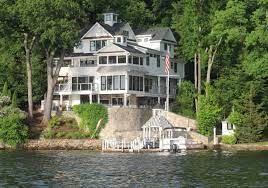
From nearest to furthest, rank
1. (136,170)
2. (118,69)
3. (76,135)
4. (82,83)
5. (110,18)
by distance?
(136,170) < (76,135) < (118,69) < (82,83) < (110,18)

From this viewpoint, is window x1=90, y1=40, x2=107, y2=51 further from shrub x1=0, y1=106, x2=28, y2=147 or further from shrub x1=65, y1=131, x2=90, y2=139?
shrub x1=0, y1=106, x2=28, y2=147

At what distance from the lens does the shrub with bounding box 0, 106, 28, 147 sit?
66.1 metres

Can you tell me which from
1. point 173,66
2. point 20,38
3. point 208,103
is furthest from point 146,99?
point 20,38

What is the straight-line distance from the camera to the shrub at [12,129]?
6606 cm

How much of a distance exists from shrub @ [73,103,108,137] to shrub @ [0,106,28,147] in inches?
255

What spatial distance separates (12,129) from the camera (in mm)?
66125

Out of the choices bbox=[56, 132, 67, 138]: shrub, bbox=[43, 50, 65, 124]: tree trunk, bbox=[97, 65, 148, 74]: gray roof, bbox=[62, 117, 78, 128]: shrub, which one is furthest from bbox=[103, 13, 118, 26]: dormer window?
bbox=[56, 132, 67, 138]: shrub

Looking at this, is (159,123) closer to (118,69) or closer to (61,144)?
(61,144)

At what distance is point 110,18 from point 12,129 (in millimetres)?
24435

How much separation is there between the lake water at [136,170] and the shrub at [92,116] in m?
12.8

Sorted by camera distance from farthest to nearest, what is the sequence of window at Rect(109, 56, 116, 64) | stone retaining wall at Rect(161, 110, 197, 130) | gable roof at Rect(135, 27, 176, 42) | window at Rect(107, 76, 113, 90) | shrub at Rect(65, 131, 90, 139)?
gable roof at Rect(135, 27, 176, 42) → window at Rect(109, 56, 116, 64) → window at Rect(107, 76, 113, 90) → stone retaining wall at Rect(161, 110, 197, 130) → shrub at Rect(65, 131, 90, 139)

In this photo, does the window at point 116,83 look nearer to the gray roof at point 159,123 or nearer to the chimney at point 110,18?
the chimney at point 110,18

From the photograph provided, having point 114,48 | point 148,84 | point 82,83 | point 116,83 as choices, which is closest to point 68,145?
point 116,83

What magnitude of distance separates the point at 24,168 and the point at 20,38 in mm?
34687
